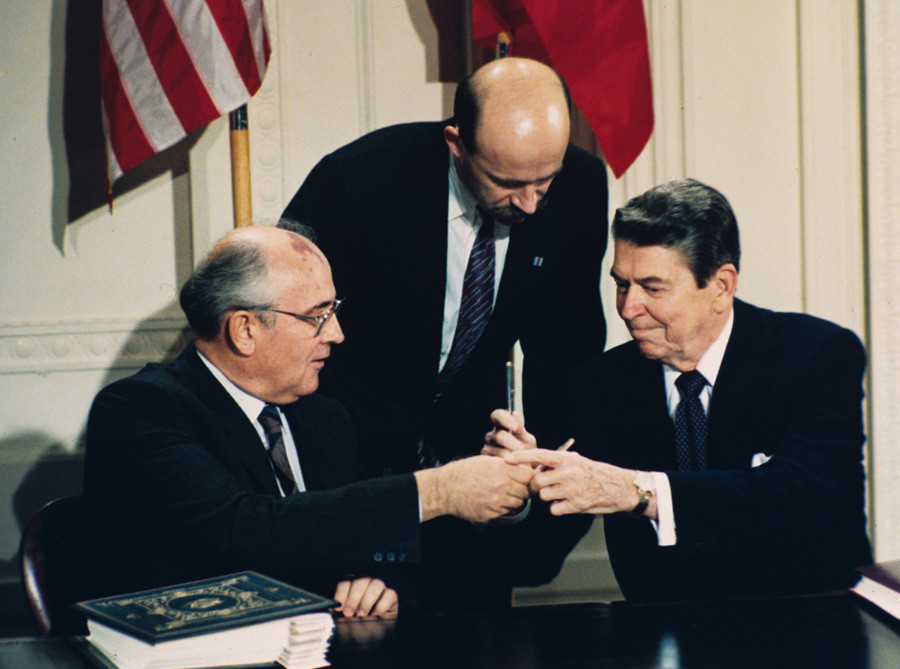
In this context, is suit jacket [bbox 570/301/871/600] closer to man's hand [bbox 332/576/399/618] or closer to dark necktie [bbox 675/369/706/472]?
dark necktie [bbox 675/369/706/472]

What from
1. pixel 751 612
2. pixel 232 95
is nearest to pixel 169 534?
pixel 751 612

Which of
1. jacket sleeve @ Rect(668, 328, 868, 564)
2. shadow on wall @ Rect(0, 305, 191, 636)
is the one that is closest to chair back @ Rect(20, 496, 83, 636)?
jacket sleeve @ Rect(668, 328, 868, 564)

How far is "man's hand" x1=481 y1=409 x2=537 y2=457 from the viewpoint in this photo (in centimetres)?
228

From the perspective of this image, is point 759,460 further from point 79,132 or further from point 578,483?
point 79,132

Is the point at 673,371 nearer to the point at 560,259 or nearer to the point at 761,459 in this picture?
→ the point at 761,459

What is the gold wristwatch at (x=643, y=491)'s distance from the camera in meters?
2.02

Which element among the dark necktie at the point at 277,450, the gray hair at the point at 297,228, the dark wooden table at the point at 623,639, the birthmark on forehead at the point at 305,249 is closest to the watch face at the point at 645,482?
the dark wooden table at the point at 623,639

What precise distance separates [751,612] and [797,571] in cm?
72

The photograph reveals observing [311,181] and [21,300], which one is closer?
[311,181]

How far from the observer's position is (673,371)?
2.41 m

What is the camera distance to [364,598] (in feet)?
6.50

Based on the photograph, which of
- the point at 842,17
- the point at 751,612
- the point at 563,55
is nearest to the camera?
the point at 751,612

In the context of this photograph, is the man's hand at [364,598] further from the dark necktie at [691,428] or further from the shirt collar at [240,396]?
the dark necktie at [691,428]

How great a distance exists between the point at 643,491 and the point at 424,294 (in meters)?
0.91
